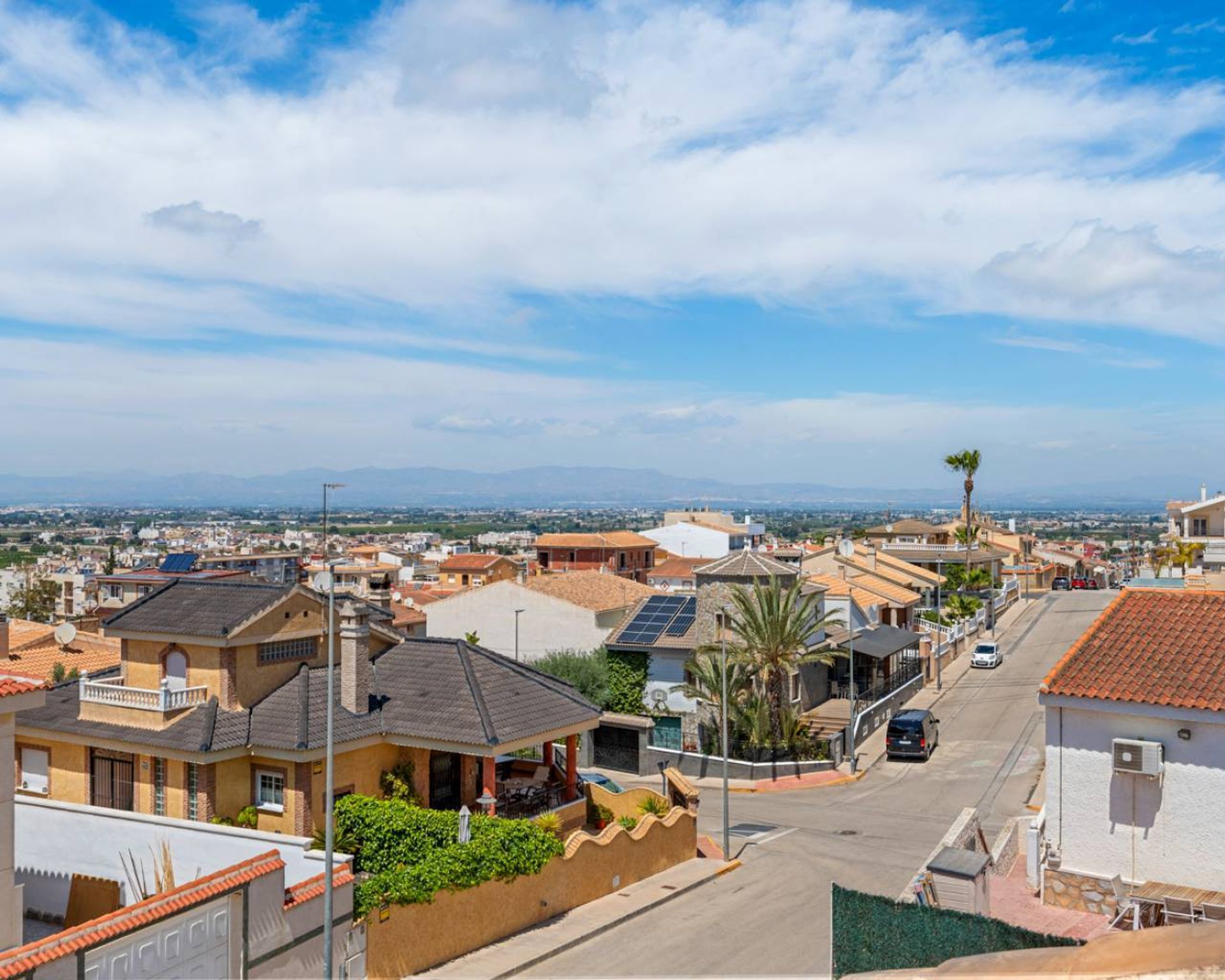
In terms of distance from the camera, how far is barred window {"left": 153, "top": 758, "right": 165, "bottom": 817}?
2317cm

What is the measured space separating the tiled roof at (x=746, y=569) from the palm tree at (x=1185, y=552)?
101ft

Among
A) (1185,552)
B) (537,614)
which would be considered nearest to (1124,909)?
(537,614)

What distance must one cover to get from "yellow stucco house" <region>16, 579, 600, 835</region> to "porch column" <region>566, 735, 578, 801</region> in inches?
2.6

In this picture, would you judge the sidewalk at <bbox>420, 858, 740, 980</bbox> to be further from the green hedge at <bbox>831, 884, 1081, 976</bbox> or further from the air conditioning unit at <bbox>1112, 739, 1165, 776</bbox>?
the air conditioning unit at <bbox>1112, 739, 1165, 776</bbox>

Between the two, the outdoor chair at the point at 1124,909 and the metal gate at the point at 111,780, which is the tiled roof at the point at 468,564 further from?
the outdoor chair at the point at 1124,909

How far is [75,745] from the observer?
24.5 metres

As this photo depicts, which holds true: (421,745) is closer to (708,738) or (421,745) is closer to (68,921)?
(68,921)

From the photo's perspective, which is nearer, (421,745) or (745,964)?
(745,964)

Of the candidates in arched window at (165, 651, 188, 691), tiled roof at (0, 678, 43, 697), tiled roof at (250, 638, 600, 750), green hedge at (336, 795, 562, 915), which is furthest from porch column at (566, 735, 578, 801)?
tiled roof at (0, 678, 43, 697)

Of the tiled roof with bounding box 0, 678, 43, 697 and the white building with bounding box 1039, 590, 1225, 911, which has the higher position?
the tiled roof with bounding box 0, 678, 43, 697

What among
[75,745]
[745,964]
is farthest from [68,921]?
[745,964]

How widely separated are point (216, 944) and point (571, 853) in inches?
360

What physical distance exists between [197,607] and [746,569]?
20.2 metres

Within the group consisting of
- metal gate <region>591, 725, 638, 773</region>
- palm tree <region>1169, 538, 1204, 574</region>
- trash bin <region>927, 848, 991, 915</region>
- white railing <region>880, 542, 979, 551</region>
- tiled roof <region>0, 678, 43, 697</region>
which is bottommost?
metal gate <region>591, 725, 638, 773</region>
